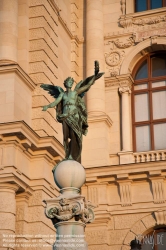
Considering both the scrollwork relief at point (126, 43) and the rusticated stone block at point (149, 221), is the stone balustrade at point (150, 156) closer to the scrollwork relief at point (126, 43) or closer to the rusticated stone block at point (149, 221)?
the rusticated stone block at point (149, 221)

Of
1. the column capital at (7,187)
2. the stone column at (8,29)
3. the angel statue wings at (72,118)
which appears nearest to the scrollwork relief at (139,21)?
the stone column at (8,29)

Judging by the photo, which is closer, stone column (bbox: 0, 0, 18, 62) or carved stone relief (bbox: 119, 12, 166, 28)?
stone column (bbox: 0, 0, 18, 62)

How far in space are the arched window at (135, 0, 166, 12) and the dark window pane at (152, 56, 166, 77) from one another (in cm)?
192

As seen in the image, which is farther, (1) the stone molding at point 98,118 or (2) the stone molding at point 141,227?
(1) the stone molding at point 98,118

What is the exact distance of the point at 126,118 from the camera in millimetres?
21234

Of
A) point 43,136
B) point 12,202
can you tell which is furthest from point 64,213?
point 43,136

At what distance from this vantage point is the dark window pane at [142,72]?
22.2 meters

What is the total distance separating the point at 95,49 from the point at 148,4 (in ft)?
8.96

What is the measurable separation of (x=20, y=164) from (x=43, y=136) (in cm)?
119

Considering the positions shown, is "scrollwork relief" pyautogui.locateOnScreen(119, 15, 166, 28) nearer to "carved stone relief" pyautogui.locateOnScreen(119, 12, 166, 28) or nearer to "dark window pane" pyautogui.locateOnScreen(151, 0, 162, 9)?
"carved stone relief" pyautogui.locateOnScreen(119, 12, 166, 28)

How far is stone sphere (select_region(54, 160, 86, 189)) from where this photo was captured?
1016 centimetres

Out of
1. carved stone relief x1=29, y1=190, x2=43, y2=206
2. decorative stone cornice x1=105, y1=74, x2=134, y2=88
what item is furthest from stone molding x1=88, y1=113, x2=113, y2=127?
carved stone relief x1=29, y1=190, x2=43, y2=206

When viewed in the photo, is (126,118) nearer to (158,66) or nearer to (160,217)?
(158,66)

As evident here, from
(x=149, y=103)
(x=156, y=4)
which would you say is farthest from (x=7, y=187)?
(x=156, y=4)
